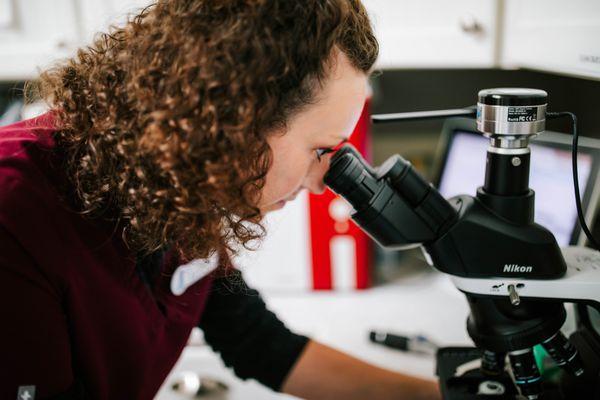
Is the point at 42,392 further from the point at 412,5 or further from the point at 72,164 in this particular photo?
the point at 412,5

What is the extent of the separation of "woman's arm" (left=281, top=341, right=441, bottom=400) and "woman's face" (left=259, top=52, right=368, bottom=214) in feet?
1.15

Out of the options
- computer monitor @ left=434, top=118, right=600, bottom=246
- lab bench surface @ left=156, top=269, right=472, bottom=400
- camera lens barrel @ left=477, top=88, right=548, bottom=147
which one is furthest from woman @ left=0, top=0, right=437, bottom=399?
computer monitor @ left=434, top=118, right=600, bottom=246

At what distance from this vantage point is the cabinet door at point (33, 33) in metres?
1.31

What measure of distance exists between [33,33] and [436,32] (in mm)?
916

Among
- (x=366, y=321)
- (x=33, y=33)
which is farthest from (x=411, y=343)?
(x=33, y=33)

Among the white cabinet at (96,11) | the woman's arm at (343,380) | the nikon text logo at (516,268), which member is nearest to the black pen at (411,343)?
the woman's arm at (343,380)

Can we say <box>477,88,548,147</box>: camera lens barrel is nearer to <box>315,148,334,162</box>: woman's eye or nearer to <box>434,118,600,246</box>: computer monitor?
<box>315,148,334,162</box>: woman's eye

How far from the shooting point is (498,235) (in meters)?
0.63

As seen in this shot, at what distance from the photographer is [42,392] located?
69 cm

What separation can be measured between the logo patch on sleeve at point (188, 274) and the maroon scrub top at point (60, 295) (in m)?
0.01

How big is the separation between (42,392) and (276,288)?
2.66 ft

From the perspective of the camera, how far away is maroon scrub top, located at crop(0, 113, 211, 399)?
663 millimetres

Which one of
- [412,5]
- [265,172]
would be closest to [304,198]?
[412,5]

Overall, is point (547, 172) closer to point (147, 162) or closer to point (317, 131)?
point (317, 131)
